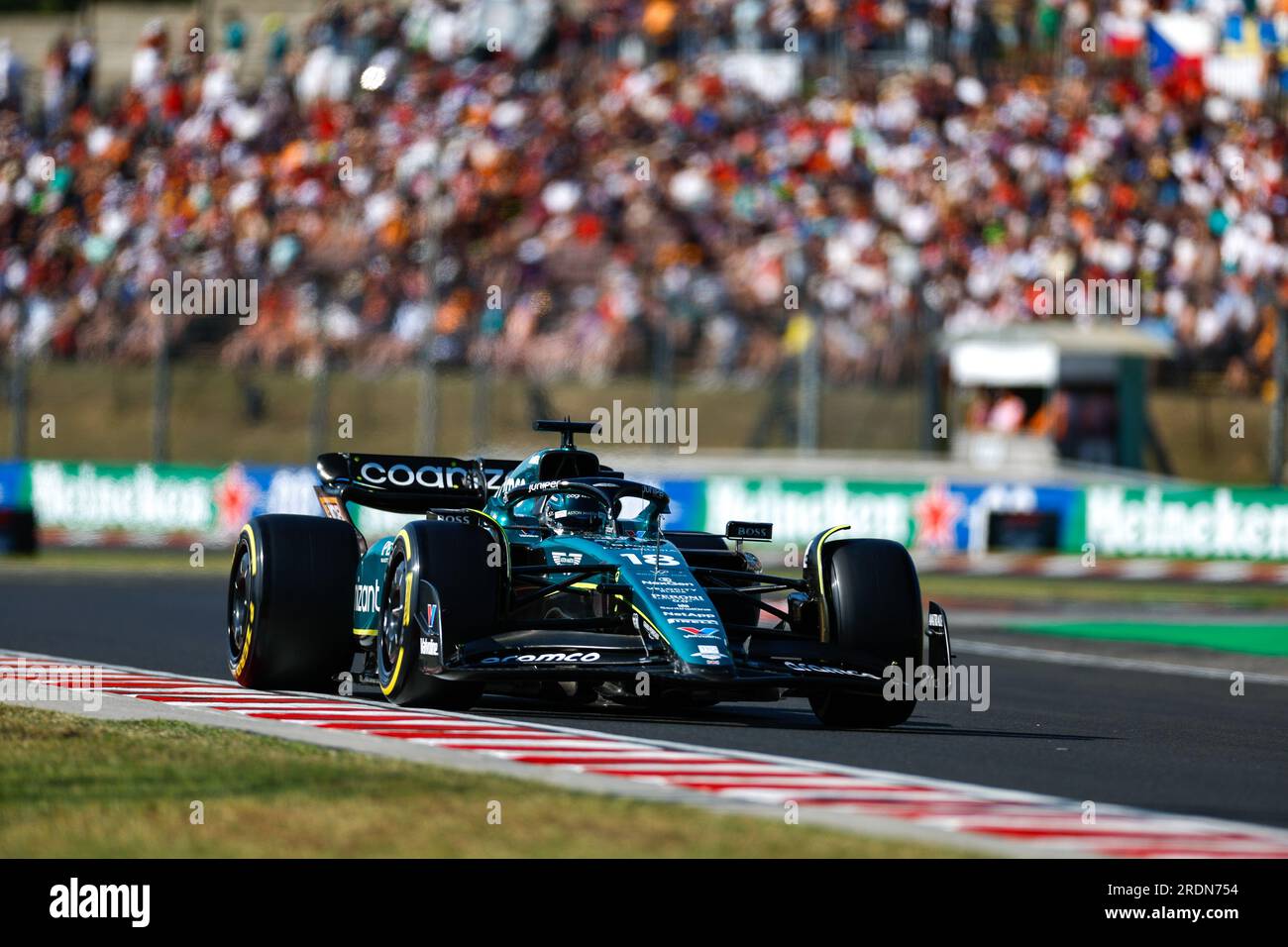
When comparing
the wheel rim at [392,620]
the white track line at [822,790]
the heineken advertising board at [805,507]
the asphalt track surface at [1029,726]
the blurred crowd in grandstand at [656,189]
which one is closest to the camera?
the white track line at [822,790]

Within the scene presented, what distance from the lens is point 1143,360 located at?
30578 mm

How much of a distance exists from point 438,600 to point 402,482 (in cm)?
227

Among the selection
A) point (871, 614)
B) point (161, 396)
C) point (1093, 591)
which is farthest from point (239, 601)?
point (161, 396)

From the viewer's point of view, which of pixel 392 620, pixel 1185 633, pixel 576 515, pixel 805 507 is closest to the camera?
pixel 392 620

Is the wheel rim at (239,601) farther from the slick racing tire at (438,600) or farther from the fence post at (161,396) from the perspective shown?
the fence post at (161,396)

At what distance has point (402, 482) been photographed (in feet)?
38.4

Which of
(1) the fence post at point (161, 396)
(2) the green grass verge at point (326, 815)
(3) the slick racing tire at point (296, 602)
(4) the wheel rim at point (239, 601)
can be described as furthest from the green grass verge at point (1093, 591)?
(2) the green grass verge at point (326, 815)

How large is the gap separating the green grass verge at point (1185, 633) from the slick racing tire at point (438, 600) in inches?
384

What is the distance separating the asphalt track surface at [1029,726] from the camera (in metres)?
8.20

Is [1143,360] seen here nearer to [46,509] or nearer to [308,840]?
[46,509]

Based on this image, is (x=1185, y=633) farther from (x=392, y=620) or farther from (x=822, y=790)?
(x=822, y=790)

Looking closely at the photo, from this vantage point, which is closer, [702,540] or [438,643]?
[438,643]
